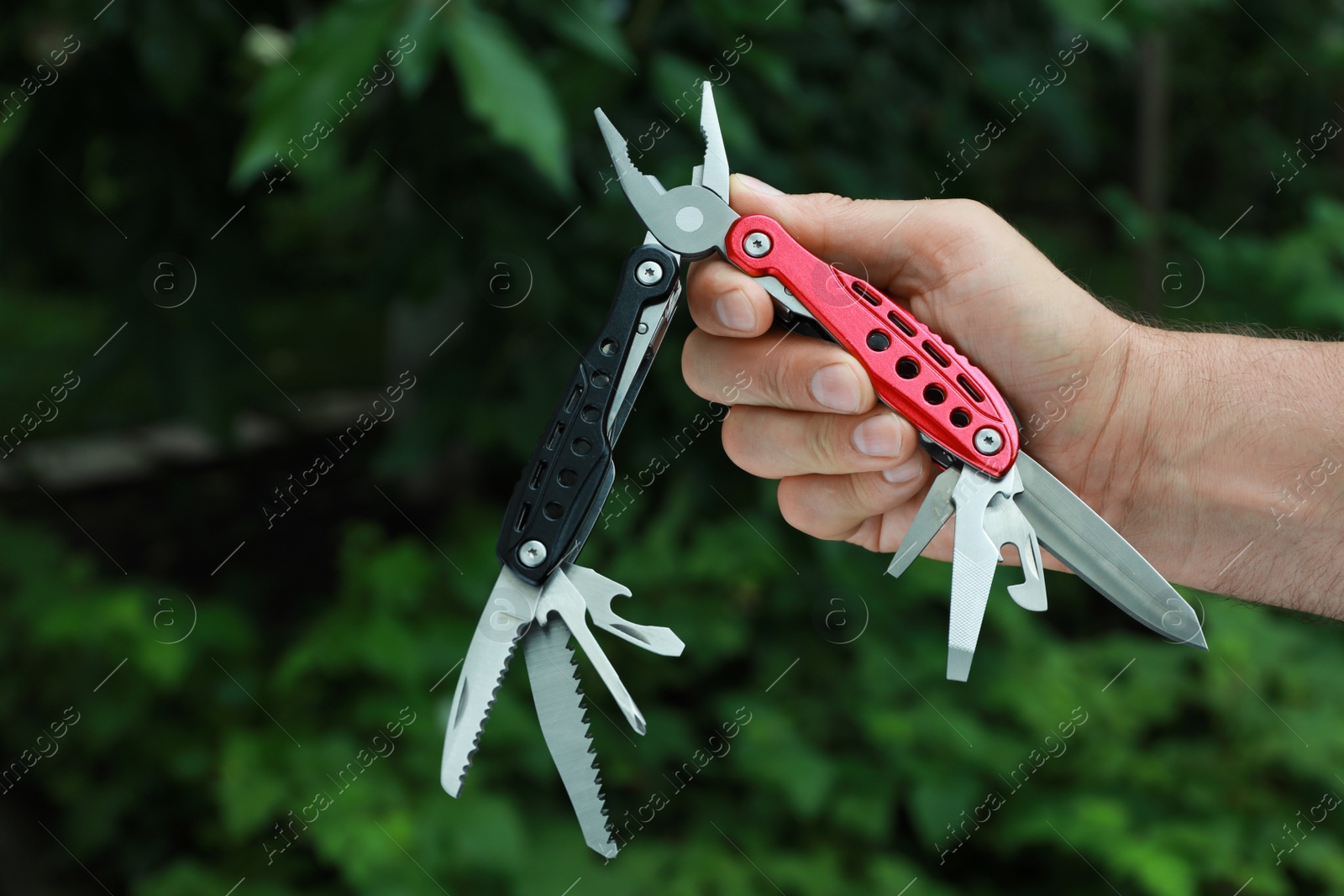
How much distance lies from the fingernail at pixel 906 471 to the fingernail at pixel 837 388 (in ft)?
0.43

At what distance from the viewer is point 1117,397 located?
104 cm

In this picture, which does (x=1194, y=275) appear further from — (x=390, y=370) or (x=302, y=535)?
(x=302, y=535)

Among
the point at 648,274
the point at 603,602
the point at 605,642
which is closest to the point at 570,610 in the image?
the point at 603,602

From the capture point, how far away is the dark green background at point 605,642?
5.39 ft

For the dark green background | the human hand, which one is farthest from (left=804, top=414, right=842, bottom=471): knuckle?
the dark green background

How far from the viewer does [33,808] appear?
2.11m

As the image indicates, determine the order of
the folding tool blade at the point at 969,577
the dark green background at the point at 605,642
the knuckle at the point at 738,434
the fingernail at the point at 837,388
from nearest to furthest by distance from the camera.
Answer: the folding tool blade at the point at 969,577 < the fingernail at the point at 837,388 < the knuckle at the point at 738,434 < the dark green background at the point at 605,642

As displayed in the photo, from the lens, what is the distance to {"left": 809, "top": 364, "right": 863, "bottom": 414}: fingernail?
3.00 ft

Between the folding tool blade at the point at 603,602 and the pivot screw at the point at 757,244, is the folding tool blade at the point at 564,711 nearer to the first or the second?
the folding tool blade at the point at 603,602

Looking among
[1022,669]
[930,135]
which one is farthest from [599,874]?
[930,135]

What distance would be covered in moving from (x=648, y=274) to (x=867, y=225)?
278 millimetres

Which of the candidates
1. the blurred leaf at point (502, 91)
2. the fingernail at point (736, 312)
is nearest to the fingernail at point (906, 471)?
the fingernail at point (736, 312)

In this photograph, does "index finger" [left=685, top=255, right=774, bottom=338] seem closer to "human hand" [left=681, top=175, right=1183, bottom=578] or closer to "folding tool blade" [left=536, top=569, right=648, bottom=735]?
"human hand" [left=681, top=175, right=1183, bottom=578]

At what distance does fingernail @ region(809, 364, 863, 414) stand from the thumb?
0.15 m
